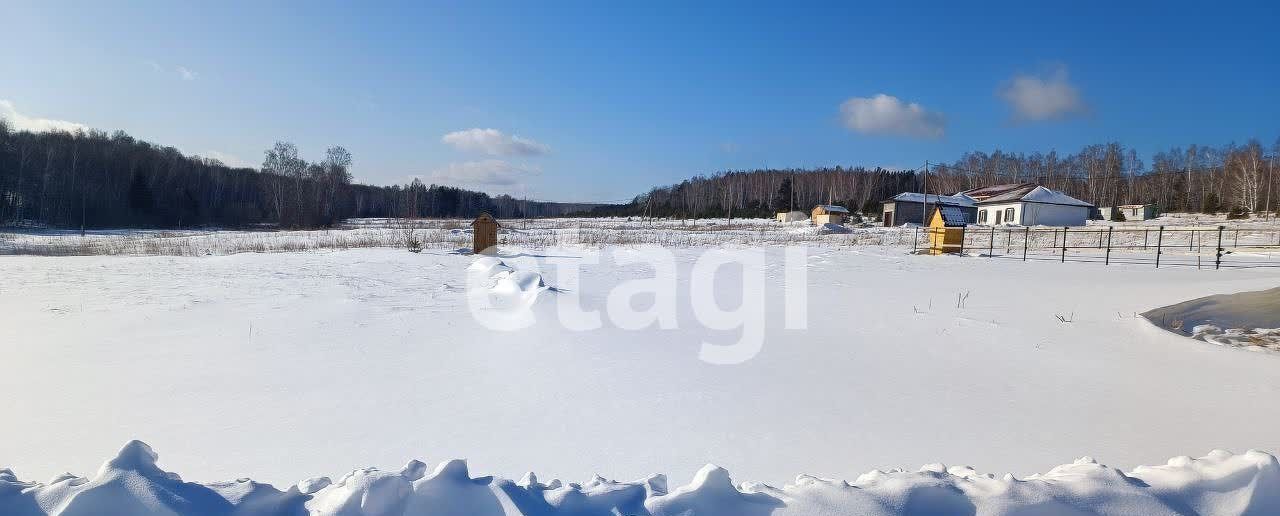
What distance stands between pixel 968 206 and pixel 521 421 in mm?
50739

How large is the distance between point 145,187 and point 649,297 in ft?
192

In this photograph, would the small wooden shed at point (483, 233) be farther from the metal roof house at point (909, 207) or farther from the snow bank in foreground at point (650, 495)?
the metal roof house at point (909, 207)

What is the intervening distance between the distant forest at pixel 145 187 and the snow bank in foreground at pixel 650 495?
4845cm

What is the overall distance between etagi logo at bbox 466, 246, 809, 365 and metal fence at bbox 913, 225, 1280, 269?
10.4m

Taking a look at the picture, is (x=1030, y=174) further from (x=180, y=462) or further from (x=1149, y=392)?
(x=180, y=462)

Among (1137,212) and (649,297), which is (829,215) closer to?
(1137,212)

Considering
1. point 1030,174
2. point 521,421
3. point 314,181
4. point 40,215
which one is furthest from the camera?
point 1030,174

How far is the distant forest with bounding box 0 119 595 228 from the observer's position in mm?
39125

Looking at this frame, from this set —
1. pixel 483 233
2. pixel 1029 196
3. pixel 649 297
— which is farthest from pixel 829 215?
pixel 649 297

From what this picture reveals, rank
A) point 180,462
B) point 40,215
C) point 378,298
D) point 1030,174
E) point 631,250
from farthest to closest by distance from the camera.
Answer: point 1030,174 < point 40,215 < point 631,250 < point 378,298 < point 180,462

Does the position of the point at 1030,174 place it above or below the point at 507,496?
above

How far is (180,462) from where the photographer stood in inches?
119

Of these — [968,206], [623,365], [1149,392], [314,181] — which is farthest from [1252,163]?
[314,181]

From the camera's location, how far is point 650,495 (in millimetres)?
2324
